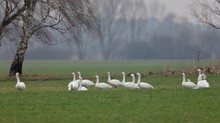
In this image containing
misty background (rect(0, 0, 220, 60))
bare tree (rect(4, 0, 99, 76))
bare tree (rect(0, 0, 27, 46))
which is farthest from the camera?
misty background (rect(0, 0, 220, 60))

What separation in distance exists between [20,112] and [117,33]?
536 feet

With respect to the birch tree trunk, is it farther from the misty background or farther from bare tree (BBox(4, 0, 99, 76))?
the misty background

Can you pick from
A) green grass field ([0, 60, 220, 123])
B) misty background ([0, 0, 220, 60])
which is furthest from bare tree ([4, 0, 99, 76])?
misty background ([0, 0, 220, 60])

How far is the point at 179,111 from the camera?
55.1ft

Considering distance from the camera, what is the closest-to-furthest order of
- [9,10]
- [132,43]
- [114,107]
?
[114,107] < [9,10] < [132,43]

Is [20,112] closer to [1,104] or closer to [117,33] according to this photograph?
[1,104]

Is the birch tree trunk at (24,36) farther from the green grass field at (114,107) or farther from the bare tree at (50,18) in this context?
the green grass field at (114,107)

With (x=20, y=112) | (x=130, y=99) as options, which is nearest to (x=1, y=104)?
(x=20, y=112)

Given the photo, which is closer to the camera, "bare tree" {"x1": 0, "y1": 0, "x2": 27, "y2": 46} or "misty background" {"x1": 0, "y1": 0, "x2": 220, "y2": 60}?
"bare tree" {"x1": 0, "y1": 0, "x2": 27, "y2": 46}

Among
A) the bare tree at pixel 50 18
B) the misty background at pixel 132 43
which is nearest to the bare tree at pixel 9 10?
the bare tree at pixel 50 18

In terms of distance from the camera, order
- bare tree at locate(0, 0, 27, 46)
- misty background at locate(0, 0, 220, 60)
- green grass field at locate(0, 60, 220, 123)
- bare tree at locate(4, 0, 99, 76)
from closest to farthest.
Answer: green grass field at locate(0, 60, 220, 123), bare tree at locate(0, 0, 27, 46), bare tree at locate(4, 0, 99, 76), misty background at locate(0, 0, 220, 60)

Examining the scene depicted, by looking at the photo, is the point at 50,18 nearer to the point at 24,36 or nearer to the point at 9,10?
the point at 24,36

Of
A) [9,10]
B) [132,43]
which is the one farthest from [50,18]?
[132,43]

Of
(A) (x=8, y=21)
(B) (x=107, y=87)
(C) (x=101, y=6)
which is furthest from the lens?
(C) (x=101, y=6)
